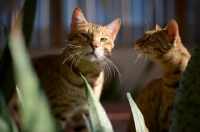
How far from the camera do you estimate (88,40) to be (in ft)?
4.09

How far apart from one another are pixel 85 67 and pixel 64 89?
0.35 feet

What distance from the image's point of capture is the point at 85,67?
4.24 ft

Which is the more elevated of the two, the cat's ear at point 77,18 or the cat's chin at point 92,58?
the cat's ear at point 77,18

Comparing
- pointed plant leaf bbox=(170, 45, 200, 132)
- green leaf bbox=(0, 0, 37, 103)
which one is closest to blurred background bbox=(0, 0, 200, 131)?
green leaf bbox=(0, 0, 37, 103)

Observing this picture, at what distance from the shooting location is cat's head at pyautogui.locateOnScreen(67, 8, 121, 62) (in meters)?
1.22

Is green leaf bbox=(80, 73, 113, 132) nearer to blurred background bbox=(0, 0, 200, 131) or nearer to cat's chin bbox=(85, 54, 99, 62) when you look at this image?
cat's chin bbox=(85, 54, 99, 62)

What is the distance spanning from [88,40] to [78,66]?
0.36ft

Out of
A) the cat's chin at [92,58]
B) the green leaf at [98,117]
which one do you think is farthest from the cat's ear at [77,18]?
the green leaf at [98,117]

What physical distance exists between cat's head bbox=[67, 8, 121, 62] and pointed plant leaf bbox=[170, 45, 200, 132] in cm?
57

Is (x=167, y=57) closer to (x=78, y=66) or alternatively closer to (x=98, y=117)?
(x=78, y=66)

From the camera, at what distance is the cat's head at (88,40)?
4.00ft

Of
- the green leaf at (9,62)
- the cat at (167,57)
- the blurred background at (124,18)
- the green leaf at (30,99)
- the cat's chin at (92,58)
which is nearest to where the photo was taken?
the green leaf at (30,99)

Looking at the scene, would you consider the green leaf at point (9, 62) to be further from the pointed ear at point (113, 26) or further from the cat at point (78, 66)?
the pointed ear at point (113, 26)

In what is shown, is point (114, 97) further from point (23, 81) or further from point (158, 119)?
point (23, 81)
